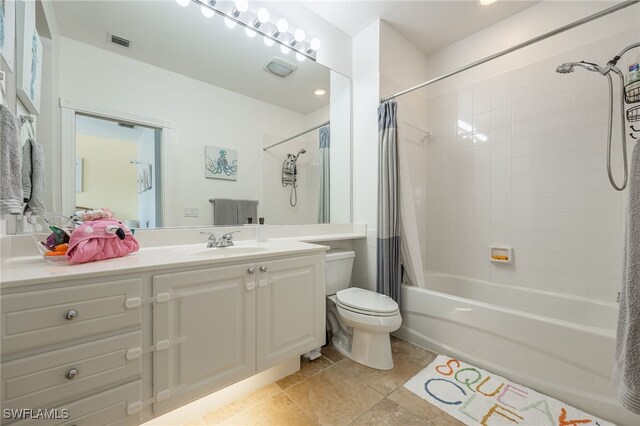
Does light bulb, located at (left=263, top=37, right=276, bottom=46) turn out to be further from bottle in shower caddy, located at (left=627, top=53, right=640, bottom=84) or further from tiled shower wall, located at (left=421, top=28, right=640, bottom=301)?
bottle in shower caddy, located at (left=627, top=53, right=640, bottom=84)

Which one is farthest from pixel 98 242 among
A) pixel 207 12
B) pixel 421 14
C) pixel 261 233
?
pixel 421 14

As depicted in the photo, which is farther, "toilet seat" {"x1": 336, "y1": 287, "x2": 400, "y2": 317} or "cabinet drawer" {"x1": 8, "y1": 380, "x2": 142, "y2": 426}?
"toilet seat" {"x1": 336, "y1": 287, "x2": 400, "y2": 317}

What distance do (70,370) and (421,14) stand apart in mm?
2974

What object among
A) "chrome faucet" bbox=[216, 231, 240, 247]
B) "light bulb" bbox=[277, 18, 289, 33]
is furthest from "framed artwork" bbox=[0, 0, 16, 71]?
"light bulb" bbox=[277, 18, 289, 33]

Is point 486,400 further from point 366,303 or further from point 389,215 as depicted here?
point 389,215

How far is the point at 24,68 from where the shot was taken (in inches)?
41.1

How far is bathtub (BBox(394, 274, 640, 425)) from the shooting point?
122 centimetres

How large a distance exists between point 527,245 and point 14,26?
3.19 meters

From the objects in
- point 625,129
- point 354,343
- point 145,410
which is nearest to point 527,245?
point 625,129

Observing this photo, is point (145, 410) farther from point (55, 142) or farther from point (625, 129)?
point (625, 129)

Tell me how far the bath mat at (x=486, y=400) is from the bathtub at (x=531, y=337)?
0.07 m

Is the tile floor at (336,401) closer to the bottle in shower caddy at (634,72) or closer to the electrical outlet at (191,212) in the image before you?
the electrical outlet at (191,212)

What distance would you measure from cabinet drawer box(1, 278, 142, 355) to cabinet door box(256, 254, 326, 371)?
525 mm

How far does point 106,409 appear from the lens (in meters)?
0.90
